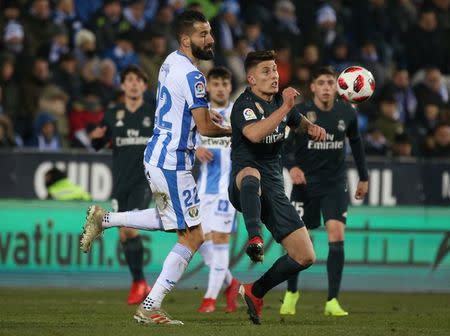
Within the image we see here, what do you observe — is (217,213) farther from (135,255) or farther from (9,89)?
(9,89)

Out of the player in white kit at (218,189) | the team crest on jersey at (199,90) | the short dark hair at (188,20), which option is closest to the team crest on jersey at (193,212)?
the team crest on jersey at (199,90)

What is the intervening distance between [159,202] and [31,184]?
260 inches

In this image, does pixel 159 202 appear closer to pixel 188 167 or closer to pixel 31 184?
pixel 188 167

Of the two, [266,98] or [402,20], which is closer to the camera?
[266,98]

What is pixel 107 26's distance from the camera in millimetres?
19875

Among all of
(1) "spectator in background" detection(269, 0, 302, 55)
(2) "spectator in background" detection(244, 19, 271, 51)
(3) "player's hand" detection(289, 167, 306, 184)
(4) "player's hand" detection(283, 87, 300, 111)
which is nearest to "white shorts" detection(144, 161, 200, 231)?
(4) "player's hand" detection(283, 87, 300, 111)

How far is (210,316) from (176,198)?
2.07 m

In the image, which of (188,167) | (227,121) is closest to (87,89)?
(227,121)

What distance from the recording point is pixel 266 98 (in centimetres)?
1059

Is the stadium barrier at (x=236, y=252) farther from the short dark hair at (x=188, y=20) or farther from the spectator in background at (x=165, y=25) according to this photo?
the short dark hair at (x=188, y=20)

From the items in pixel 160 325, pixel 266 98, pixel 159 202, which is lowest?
pixel 160 325

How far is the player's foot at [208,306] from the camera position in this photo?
12586mm

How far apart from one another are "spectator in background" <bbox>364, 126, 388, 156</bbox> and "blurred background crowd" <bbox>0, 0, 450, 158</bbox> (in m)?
0.02

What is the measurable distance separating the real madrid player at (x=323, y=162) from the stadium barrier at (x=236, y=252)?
3.51 metres
